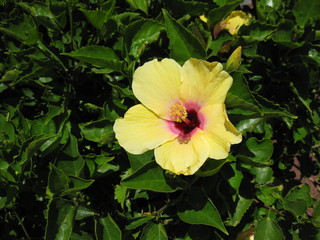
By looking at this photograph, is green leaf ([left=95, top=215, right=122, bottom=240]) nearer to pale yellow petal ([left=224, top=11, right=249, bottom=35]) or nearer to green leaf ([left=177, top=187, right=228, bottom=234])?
green leaf ([left=177, top=187, right=228, bottom=234])

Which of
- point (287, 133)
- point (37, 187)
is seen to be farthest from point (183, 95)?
point (287, 133)

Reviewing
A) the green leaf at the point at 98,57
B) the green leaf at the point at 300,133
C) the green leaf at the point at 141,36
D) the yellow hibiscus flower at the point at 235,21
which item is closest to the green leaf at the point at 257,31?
the yellow hibiscus flower at the point at 235,21

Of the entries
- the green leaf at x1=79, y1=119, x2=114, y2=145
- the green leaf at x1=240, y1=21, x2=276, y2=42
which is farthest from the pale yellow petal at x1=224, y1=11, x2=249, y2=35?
the green leaf at x1=79, y1=119, x2=114, y2=145

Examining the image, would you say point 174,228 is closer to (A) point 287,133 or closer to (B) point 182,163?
(B) point 182,163

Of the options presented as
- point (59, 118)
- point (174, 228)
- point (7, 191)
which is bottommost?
point (174, 228)

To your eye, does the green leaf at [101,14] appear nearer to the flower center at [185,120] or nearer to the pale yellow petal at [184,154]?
the flower center at [185,120]

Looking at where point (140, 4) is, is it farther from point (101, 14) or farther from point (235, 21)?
point (235, 21)
